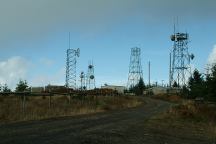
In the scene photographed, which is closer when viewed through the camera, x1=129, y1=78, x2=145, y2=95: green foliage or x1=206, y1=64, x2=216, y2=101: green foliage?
x1=206, y1=64, x2=216, y2=101: green foliage

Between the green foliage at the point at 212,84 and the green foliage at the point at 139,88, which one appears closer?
the green foliage at the point at 212,84

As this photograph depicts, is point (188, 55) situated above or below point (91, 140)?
above

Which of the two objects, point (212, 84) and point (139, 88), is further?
point (139, 88)

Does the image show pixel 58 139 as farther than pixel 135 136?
No

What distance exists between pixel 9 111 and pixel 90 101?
19.8 meters

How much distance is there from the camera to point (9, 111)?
25.2 metres

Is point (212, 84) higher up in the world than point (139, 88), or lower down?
lower down

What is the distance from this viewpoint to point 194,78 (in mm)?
101812

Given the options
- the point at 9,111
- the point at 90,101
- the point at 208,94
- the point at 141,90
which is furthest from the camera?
the point at 141,90

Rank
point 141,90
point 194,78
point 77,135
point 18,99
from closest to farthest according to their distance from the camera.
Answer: point 77,135
point 18,99
point 194,78
point 141,90

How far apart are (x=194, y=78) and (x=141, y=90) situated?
119ft

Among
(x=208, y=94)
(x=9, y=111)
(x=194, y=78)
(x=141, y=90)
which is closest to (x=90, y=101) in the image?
(x=208, y=94)

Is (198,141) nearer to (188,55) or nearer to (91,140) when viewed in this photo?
(91,140)

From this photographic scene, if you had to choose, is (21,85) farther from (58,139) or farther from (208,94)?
(58,139)
